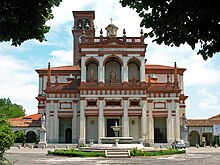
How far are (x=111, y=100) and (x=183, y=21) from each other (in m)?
44.7

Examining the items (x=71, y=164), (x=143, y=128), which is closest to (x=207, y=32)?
(x=71, y=164)

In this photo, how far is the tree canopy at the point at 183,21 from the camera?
7.61 meters

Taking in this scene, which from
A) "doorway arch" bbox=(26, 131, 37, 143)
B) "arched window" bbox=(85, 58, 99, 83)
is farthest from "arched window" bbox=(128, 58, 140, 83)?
"doorway arch" bbox=(26, 131, 37, 143)

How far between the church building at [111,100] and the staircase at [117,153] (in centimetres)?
2037

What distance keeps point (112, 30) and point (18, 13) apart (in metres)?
52.8

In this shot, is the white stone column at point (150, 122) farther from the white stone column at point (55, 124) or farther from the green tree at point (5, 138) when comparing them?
the green tree at point (5, 138)

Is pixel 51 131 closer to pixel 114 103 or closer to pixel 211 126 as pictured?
pixel 114 103

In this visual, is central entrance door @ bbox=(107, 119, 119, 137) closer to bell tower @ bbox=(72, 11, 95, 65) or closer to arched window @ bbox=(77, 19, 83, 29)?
bell tower @ bbox=(72, 11, 95, 65)

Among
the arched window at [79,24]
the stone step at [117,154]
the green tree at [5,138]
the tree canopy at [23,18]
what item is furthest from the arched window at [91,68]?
the tree canopy at [23,18]

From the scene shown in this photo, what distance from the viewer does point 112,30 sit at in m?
60.3

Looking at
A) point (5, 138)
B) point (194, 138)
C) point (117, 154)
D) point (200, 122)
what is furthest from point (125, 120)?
point (5, 138)

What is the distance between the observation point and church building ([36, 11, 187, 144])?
5222 cm

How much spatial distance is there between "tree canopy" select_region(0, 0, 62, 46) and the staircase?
21.3 m

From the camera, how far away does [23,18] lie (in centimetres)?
832
